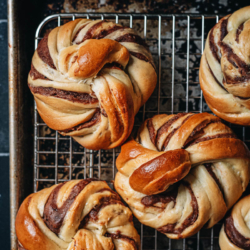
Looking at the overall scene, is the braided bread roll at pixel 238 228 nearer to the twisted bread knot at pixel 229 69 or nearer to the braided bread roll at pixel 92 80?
the twisted bread knot at pixel 229 69

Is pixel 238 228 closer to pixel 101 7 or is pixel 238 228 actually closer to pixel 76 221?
pixel 76 221

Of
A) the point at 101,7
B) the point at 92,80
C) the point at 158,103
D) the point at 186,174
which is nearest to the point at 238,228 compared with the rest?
the point at 186,174

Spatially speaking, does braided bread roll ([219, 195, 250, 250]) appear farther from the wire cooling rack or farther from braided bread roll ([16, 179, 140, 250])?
braided bread roll ([16, 179, 140, 250])

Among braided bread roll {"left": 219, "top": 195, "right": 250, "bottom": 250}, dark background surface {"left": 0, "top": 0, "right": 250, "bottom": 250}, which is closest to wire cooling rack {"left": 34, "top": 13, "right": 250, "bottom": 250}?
dark background surface {"left": 0, "top": 0, "right": 250, "bottom": 250}

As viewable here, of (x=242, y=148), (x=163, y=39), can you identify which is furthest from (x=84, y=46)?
(x=242, y=148)

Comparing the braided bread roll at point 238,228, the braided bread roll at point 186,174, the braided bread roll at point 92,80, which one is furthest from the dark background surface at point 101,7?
the braided bread roll at point 238,228
